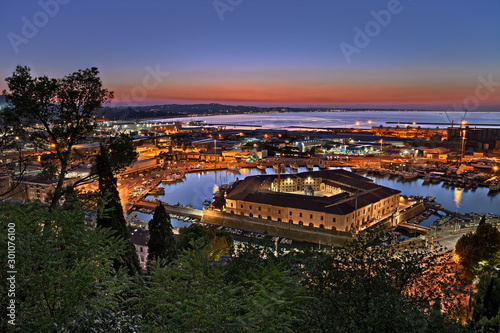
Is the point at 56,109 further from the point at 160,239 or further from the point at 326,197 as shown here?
the point at 326,197

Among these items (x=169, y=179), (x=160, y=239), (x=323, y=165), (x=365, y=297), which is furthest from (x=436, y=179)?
(x=365, y=297)

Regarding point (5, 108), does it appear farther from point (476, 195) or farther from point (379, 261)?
point (476, 195)

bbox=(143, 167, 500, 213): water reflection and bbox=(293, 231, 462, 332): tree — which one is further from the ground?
bbox=(293, 231, 462, 332): tree

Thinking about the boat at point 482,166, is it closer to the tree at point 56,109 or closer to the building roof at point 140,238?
the building roof at point 140,238

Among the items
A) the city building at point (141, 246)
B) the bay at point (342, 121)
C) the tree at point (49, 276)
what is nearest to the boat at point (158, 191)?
the city building at point (141, 246)

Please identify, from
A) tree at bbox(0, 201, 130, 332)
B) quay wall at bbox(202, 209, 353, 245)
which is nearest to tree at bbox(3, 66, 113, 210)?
tree at bbox(0, 201, 130, 332)

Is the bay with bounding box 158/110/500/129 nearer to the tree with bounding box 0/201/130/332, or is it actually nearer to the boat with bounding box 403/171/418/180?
the boat with bounding box 403/171/418/180
